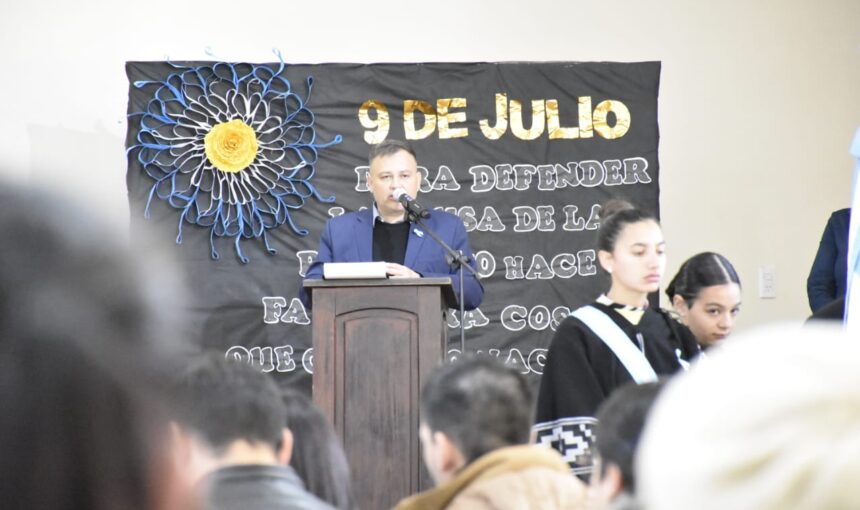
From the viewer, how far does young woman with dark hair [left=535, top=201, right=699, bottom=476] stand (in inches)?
142

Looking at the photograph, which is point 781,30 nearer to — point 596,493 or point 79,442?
point 596,493

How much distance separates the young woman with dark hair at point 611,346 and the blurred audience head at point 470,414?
1173mm

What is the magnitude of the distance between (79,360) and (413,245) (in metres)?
4.52

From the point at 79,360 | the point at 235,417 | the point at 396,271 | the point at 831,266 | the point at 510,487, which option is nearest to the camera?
the point at 79,360

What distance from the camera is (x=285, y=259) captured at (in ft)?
20.6

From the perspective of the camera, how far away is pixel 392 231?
5.30 meters

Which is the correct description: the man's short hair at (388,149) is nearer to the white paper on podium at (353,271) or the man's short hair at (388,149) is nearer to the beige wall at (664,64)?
the white paper on podium at (353,271)

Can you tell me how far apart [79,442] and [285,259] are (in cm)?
572

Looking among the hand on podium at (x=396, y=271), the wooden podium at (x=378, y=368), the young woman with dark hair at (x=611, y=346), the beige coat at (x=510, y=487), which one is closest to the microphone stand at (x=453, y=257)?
the hand on podium at (x=396, y=271)

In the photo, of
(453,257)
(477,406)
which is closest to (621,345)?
(453,257)

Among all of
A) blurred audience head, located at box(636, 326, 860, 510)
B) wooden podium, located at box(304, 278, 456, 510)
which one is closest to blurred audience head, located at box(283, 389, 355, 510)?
blurred audience head, located at box(636, 326, 860, 510)

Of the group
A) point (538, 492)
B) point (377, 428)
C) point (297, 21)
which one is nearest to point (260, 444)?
point (538, 492)

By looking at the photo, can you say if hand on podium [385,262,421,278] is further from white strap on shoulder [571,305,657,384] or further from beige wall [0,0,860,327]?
beige wall [0,0,860,327]

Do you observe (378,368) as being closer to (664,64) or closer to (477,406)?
(477,406)
